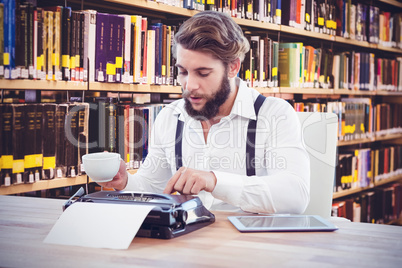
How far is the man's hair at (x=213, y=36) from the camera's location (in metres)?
1.73

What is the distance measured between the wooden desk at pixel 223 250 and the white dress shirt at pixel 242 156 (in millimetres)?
287

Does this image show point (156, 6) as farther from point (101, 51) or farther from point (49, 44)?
point (49, 44)

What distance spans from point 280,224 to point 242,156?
0.65 metres

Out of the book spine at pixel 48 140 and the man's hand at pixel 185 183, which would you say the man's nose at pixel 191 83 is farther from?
the book spine at pixel 48 140

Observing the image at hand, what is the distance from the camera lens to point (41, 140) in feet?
6.69

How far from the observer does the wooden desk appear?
35.4 inches

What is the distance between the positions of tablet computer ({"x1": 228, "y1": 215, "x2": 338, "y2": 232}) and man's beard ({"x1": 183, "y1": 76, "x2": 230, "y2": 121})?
632mm

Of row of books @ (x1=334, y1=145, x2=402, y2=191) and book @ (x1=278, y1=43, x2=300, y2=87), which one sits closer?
book @ (x1=278, y1=43, x2=300, y2=87)

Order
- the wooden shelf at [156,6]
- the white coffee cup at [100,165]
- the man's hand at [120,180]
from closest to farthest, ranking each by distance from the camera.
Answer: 1. the white coffee cup at [100,165]
2. the man's hand at [120,180]
3. the wooden shelf at [156,6]

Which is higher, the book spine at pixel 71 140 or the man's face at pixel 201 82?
the man's face at pixel 201 82

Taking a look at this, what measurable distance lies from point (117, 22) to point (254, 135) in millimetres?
941

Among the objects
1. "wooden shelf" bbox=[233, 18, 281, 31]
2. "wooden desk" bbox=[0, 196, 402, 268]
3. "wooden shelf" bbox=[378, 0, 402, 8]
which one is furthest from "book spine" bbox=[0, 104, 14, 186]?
"wooden shelf" bbox=[378, 0, 402, 8]

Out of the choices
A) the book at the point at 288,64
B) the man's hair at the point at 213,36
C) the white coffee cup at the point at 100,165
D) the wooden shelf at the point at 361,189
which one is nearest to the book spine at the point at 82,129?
the man's hair at the point at 213,36

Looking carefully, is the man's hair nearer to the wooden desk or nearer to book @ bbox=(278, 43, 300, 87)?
the wooden desk
